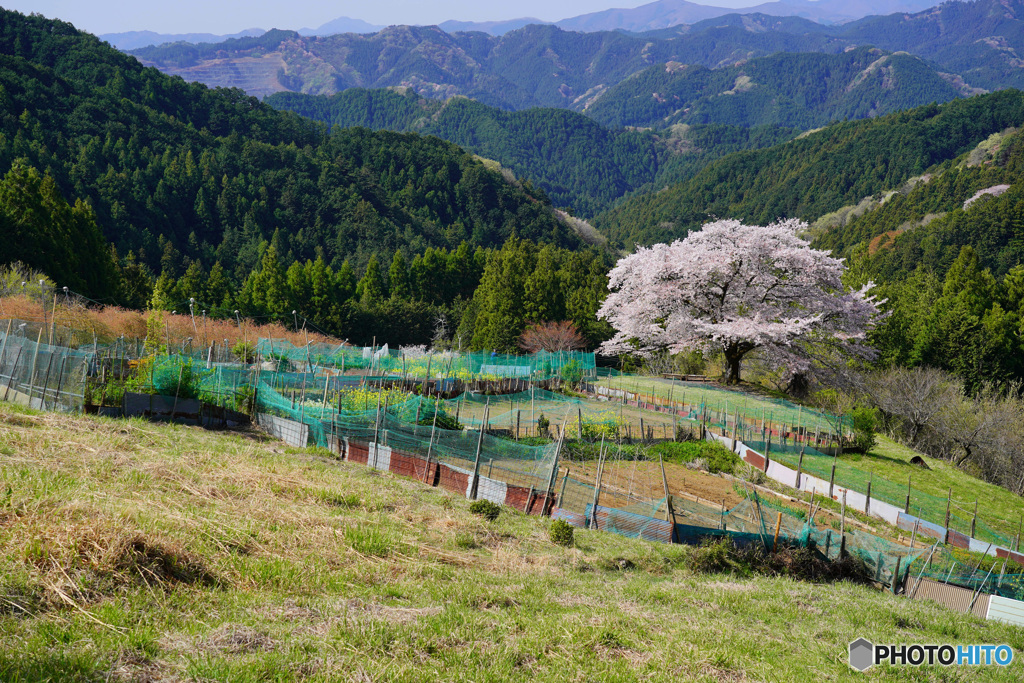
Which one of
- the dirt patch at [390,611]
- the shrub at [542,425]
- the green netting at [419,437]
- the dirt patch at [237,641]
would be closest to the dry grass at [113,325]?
the green netting at [419,437]

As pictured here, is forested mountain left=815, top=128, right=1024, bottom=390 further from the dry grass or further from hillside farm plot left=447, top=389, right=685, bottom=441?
the dry grass

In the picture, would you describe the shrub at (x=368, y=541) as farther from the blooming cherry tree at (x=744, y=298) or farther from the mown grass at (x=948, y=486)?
the blooming cherry tree at (x=744, y=298)

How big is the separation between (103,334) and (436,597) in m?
27.5

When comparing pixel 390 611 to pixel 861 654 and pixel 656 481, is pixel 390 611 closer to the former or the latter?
pixel 861 654

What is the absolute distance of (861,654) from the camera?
6312 mm

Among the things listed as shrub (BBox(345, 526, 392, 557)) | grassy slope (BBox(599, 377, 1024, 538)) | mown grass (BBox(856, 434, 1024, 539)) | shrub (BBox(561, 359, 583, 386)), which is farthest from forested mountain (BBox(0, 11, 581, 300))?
mown grass (BBox(856, 434, 1024, 539))

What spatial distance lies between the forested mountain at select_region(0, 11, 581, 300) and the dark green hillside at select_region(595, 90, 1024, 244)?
127ft

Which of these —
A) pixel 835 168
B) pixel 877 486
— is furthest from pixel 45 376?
pixel 835 168

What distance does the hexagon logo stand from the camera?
611 centimetres

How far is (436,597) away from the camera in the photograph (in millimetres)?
6180

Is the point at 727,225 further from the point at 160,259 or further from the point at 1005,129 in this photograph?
the point at 1005,129

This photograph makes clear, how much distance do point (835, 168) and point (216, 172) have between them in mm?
122047

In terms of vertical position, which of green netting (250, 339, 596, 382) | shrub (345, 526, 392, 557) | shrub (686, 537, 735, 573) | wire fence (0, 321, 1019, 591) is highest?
shrub (345, 526, 392, 557)

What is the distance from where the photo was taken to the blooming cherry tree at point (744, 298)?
29906mm
